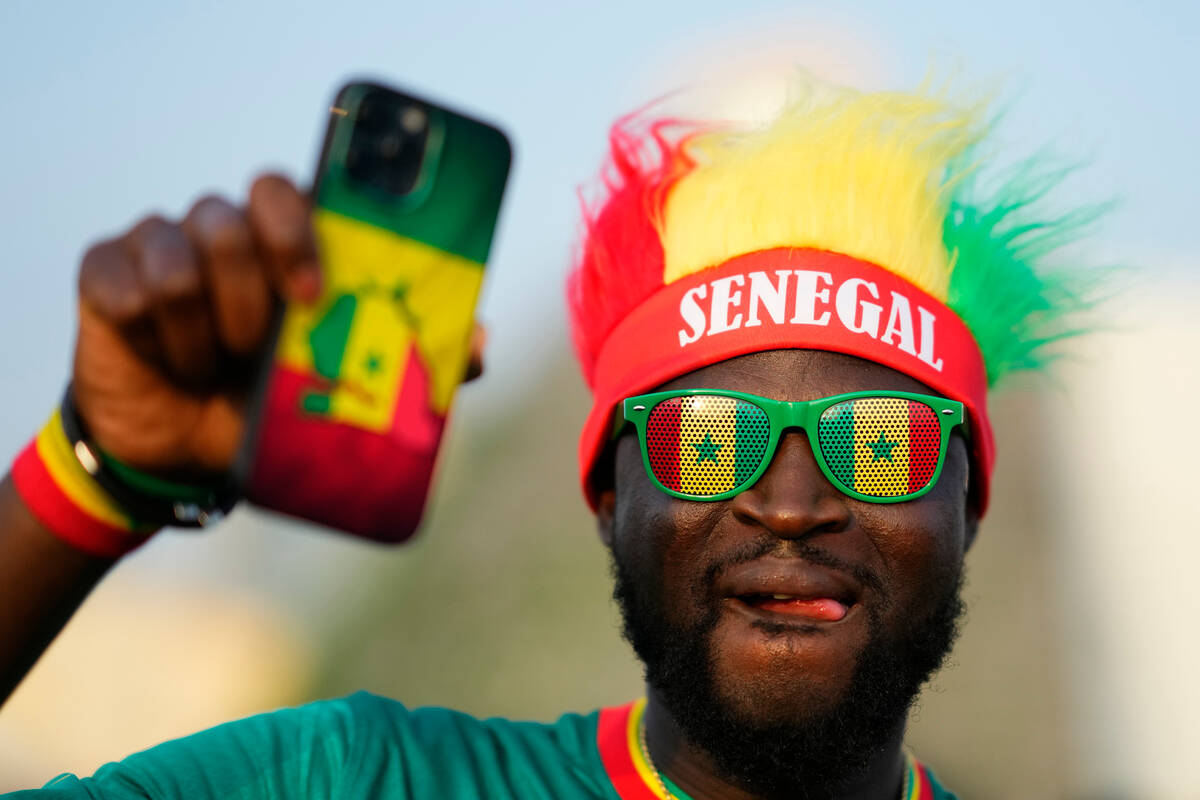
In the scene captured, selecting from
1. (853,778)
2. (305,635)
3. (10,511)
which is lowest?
(305,635)

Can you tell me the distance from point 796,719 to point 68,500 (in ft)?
4.56

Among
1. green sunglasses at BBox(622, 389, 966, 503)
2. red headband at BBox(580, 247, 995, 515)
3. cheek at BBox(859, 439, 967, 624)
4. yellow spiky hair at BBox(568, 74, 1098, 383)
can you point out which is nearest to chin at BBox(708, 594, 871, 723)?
cheek at BBox(859, 439, 967, 624)

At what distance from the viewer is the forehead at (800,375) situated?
2.46 m

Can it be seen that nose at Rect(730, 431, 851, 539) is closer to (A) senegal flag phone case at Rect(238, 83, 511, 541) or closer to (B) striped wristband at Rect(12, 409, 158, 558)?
(A) senegal flag phone case at Rect(238, 83, 511, 541)

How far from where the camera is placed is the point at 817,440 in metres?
2.38

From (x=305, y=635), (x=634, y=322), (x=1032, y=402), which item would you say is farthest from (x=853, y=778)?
(x=305, y=635)

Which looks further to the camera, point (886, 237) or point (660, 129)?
point (660, 129)

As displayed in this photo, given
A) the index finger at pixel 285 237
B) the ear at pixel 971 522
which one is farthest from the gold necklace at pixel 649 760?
the index finger at pixel 285 237

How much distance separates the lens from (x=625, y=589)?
257 centimetres

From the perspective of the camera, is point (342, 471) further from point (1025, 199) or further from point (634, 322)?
point (1025, 199)

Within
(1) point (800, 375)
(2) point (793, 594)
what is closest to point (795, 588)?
(2) point (793, 594)

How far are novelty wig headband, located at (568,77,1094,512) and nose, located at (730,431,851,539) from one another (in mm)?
257

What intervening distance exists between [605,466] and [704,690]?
27.5 inches

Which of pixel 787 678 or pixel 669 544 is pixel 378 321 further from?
pixel 787 678
